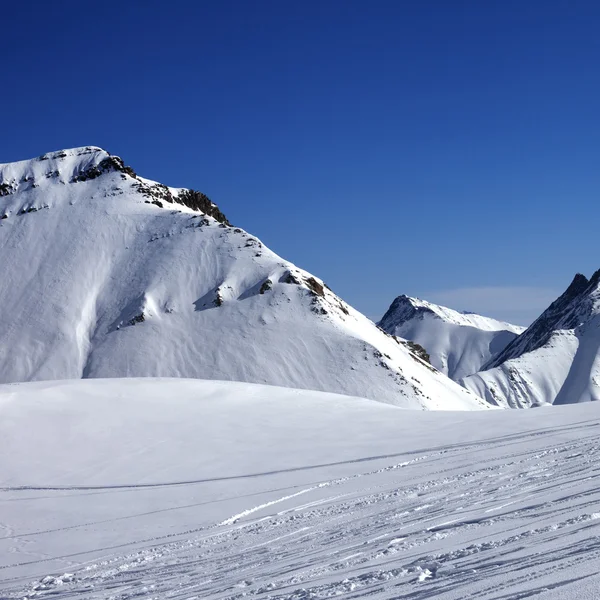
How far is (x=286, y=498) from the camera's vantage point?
1457 cm

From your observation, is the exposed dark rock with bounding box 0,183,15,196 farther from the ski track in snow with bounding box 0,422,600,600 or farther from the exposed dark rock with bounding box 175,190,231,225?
the ski track in snow with bounding box 0,422,600,600

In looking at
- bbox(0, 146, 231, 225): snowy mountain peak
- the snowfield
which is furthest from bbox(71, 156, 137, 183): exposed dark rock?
the snowfield

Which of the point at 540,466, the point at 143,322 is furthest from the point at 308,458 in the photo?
the point at 143,322

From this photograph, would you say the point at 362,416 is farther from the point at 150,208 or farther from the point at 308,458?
the point at 150,208

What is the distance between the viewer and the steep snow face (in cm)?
7538

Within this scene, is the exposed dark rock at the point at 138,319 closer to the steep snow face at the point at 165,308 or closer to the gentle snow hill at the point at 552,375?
the steep snow face at the point at 165,308

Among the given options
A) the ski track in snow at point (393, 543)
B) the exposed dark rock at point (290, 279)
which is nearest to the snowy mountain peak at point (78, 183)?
the exposed dark rock at point (290, 279)

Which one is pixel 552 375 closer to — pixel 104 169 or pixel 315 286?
pixel 315 286

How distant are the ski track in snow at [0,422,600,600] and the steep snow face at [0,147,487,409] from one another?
54966mm

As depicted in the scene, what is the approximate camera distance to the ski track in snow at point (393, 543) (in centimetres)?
705

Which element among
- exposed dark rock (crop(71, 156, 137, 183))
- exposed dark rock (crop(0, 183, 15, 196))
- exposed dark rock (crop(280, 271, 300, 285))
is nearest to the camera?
exposed dark rock (crop(280, 271, 300, 285))

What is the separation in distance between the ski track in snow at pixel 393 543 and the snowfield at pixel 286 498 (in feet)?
0.13

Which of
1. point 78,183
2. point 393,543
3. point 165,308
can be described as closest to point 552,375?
point 165,308

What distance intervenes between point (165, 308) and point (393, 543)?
262 feet
